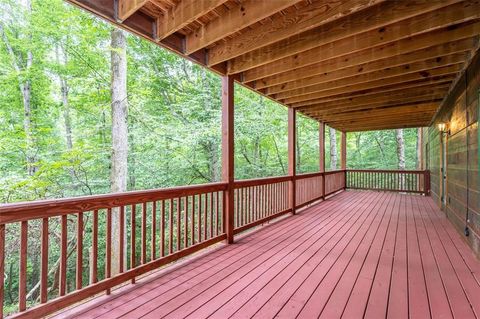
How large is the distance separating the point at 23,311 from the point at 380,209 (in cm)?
698

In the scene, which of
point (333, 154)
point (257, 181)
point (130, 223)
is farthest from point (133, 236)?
point (333, 154)

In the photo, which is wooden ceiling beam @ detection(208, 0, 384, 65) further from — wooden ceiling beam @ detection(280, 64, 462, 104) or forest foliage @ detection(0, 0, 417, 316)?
forest foliage @ detection(0, 0, 417, 316)

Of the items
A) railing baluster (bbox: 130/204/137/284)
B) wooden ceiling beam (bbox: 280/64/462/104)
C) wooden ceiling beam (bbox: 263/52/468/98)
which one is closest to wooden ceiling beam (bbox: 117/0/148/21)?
railing baluster (bbox: 130/204/137/284)

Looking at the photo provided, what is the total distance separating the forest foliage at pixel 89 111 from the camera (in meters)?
7.32

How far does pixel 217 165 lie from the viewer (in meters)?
9.43

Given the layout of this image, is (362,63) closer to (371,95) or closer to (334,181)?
(371,95)

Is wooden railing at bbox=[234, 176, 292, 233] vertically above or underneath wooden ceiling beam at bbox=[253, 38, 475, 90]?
underneath

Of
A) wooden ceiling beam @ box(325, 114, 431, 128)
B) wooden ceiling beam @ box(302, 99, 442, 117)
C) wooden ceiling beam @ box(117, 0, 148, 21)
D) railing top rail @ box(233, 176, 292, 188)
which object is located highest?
wooden ceiling beam @ box(117, 0, 148, 21)

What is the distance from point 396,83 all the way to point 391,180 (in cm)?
714

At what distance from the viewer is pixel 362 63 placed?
11.5ft

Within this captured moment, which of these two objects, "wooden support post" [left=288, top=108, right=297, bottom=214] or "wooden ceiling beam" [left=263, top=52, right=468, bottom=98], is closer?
"wooden ceiling beam" [left=263, top=52, right=468, bottom=98]

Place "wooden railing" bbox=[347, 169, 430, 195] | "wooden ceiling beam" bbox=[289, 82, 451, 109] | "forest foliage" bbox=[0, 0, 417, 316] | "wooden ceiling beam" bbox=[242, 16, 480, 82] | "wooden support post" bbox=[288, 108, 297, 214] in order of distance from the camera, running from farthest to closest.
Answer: "wooden railing" bbox=[347, 169, 430, 195]
"forest foliage" bbox=[0, 0, 417, 316]
"wooden support post" bbox=[288, 108, 297, 214]
"wooden ceiling beam" bbox=[289, 82, 451, 109]
"wooden ceiling beam" bbox=[242, 16, 480, 82]

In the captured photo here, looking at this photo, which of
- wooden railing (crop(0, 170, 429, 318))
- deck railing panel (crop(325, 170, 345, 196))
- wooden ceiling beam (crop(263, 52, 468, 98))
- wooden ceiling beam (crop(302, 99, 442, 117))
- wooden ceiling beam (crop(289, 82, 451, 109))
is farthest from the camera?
deck railing panel (crop(325, 170, 345, 196))

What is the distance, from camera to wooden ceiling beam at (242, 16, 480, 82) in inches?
107
